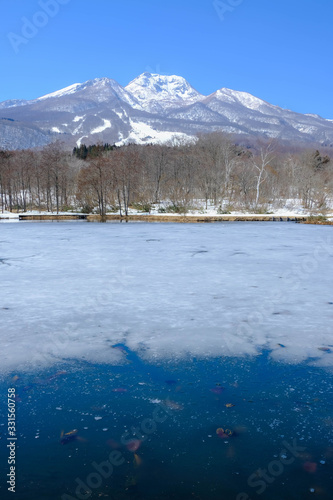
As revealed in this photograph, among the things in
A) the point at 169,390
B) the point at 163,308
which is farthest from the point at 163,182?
the point at 169,390

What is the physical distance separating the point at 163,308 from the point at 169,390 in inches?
105

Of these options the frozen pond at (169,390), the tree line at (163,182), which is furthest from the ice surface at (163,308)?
the tree line at (163,182)

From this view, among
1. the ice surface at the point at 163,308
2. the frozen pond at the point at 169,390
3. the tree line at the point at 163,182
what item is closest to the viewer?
the frozen pond at the point at 169,390

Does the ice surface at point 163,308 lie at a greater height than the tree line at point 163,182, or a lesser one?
lesser

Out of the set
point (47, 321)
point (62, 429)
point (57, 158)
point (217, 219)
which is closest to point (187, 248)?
point (47, 321)

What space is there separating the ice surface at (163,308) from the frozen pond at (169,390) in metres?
0.03

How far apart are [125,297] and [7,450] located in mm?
4230

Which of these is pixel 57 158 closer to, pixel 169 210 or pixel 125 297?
pixel 169 210

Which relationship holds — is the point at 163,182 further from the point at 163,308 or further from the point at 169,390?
the point at 169,390

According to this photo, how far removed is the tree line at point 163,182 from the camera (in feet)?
142

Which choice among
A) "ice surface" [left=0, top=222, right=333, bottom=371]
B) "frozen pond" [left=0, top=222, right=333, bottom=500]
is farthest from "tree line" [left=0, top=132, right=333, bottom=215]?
"frozen pond" [left=0, top=222, right=333, bottom=500]

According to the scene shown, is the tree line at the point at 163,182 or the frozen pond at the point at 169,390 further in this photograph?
the tree line at the point at 163,182

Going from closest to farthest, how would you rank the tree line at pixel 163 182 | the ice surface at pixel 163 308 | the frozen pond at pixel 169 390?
the frozen pond at pixel 169 390 → the ice surface at pixel 163 308 → the tree line at pixel 163 182

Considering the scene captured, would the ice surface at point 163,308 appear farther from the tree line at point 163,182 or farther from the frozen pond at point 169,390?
the tree line at point 163,182
